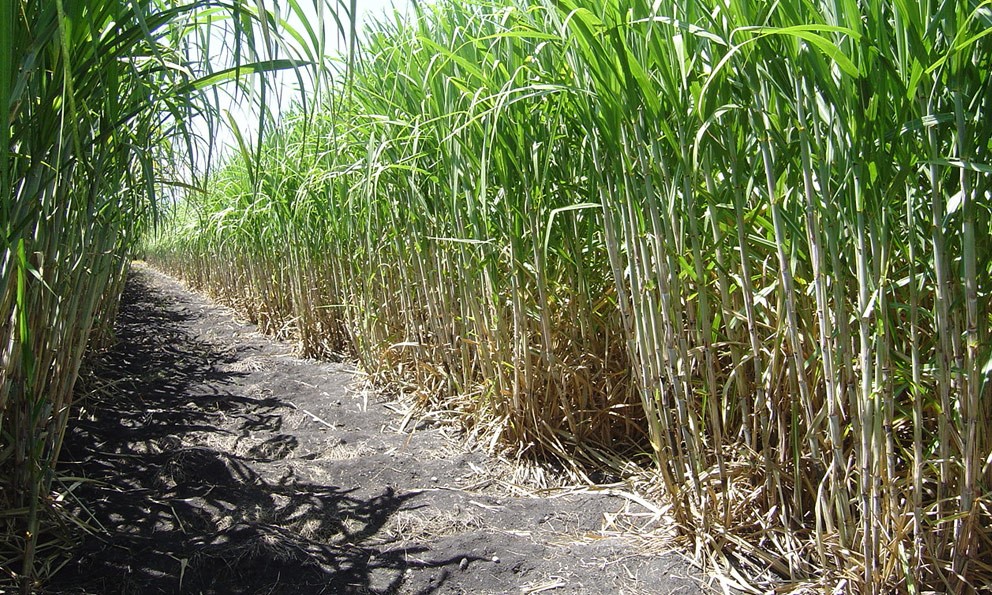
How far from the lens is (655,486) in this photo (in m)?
1.82

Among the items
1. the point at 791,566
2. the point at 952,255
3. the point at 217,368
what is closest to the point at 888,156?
the point at 952,255

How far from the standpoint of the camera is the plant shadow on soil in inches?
60.0

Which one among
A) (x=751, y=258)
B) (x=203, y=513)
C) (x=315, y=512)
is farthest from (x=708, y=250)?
(x=203, y=513)

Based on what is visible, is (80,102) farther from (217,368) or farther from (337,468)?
(217,368)

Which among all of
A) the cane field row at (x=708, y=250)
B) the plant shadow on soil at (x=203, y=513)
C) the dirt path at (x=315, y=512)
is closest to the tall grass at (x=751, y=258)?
the cane field row at (x=708, y=250)

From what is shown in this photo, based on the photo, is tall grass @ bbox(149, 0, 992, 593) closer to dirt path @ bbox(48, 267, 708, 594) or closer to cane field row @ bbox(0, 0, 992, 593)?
cane field row @ bbox(0, 0, 992, 593)

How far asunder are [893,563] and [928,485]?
25cm

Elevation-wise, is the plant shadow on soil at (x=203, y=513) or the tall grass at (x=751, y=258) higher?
the tall grass at (x=751, y=258)

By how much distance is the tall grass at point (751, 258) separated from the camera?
3.23 feet

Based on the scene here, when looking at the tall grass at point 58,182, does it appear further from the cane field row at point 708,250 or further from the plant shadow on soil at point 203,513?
the plant shadow on soil at point 203,513

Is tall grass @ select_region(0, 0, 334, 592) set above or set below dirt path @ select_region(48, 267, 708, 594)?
above

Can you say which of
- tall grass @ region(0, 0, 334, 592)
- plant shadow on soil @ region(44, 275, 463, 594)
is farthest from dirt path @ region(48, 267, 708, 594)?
tall grass @ region(0, 0, 334, 592)

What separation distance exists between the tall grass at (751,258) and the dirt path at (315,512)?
226 mm

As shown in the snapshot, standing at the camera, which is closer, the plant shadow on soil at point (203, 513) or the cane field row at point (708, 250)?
the cane field row at point (708, 250)
